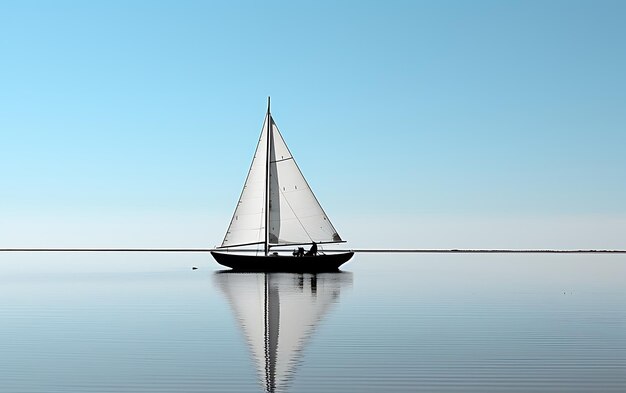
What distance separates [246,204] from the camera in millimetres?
91188

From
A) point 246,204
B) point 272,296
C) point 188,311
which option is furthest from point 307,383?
point 246,204

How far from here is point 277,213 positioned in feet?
298

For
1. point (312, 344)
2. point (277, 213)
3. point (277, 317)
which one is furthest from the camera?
point (277, 213)

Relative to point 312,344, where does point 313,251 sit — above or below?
above

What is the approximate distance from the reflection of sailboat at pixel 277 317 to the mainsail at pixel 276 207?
1445cm

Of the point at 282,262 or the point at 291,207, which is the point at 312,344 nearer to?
the point at 291,207

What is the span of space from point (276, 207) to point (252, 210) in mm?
2769

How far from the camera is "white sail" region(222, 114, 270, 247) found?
90.9m

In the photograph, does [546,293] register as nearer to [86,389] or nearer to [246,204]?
[246,204]

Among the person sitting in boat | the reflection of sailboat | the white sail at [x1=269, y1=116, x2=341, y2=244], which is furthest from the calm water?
the person sitting in boat

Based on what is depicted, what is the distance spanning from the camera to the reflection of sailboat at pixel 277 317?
26.0 metres

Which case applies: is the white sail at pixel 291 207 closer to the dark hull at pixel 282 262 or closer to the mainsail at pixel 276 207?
the mainsail at pixel 276 207

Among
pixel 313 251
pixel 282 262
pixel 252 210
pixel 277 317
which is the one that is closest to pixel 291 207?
pixel 252 210

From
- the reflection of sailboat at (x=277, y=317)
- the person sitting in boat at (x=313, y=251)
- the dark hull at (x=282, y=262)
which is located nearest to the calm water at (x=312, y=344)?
the reflection of sailboat at (x=277, y=317)
